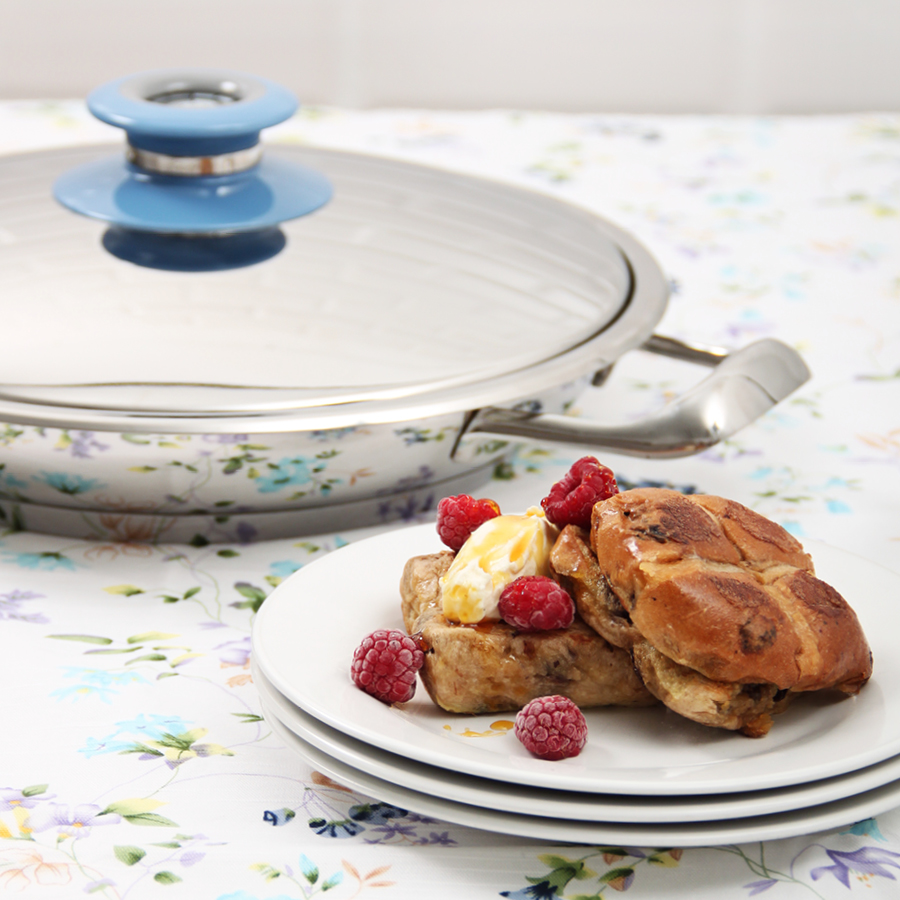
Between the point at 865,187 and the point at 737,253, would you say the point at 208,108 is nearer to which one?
the point at 737,253

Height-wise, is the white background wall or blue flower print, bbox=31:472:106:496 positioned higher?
blue flower print, bbox=31:472:106:496

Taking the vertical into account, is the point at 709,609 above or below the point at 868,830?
above

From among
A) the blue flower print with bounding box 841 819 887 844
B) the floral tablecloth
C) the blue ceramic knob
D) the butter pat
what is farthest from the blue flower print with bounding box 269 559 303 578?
the blue flower print with bounding box 841 819 887 844

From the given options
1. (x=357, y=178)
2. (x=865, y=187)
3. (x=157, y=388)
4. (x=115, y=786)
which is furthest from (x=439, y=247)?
(x=865, y=187)

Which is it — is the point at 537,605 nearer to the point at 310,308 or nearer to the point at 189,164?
the point at 310,308

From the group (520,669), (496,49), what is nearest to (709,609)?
(520,669)

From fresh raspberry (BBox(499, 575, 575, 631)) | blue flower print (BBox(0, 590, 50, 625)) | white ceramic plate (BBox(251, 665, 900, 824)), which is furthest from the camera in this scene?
blue flower print (BBox(0, 590, 50, 625))

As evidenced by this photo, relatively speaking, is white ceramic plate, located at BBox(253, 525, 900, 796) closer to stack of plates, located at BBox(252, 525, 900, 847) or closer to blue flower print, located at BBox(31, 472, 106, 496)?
stack of plates, located at BBox(252, 525, 900, 847)
